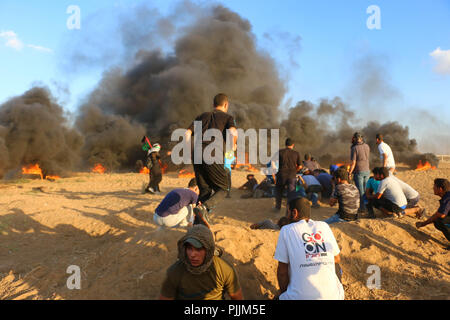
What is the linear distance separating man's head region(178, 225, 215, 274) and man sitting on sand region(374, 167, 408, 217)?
4.83 metres

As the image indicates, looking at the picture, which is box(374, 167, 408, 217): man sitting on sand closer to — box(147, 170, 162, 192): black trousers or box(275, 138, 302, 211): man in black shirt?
box(275, 138, 302, 211): man in black shirt

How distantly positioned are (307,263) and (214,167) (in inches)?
71.3

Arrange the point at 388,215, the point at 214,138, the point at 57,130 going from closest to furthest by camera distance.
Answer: the point at 214,138, the point at 388,215, the point at 57,130

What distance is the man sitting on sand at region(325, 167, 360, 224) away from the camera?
586 cm

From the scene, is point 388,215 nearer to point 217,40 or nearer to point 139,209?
point 139,209

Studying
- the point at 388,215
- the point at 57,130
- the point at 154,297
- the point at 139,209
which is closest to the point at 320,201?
the point at 388,215

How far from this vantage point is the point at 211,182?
13.5 feet

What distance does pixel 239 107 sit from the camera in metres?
29.9

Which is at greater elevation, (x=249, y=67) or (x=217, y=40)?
(x=217, y=40)

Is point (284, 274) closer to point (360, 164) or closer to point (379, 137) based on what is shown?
point (360, 164)

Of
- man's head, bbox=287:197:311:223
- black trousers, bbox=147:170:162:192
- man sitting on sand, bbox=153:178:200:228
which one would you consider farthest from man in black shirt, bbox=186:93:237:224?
black trousers, bbox=147:170:162:192

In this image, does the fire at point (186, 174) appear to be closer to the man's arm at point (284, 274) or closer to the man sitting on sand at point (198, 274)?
the man's arm at point (284, 274)
